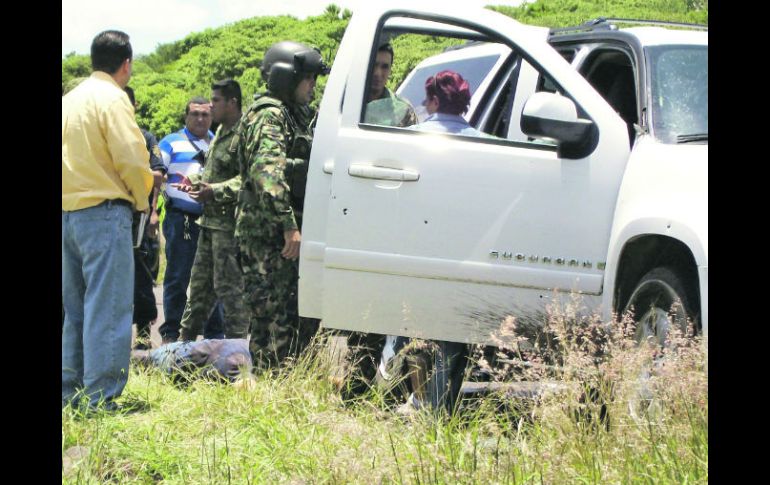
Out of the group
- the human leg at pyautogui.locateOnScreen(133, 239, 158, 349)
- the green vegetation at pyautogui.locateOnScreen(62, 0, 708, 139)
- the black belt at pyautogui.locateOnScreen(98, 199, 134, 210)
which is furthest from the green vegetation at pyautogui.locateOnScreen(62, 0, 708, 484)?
the green vegetation at pyautogui.locateOnScreen(62, 0, 708, 139)

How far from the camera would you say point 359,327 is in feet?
15.4

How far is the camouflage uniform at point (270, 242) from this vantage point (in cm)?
531

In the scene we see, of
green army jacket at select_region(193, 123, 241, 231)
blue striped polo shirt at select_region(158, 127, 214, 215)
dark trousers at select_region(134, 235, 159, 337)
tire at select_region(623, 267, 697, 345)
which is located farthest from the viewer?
blue striped polo shirt at select_region(158, 127, 214, 215)

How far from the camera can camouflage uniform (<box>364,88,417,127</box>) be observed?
4777mm

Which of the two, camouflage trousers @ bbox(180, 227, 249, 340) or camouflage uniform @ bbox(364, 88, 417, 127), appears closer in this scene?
camouflage uniform @ bbox(364, 88, 417, 127)

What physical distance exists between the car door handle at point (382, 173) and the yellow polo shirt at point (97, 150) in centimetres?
103

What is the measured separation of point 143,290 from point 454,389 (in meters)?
3.27

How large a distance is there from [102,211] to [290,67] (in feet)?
4.22

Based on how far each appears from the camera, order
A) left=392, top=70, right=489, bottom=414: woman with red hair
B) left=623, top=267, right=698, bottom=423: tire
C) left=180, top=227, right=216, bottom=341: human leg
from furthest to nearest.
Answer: left=180, top=227, right=216, bottom=341: human leg
left=392, top=70, right=489, bottom=414: woman with red hair
left=623, top=267, right=698, bottom=423: tire

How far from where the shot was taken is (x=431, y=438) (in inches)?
145

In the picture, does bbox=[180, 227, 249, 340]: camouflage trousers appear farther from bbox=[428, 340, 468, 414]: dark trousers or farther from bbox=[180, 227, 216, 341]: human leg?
bbox=[428, 340, 468, 414]: dark trousers

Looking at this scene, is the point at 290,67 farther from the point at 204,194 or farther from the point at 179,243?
the point at 179,243

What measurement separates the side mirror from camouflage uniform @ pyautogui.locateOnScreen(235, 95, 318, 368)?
1433mm
